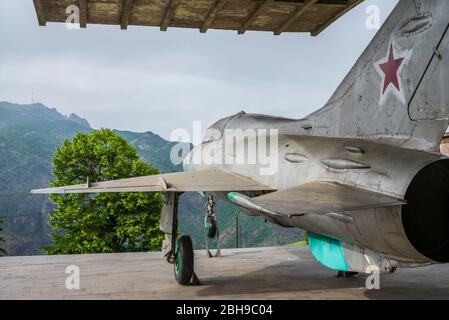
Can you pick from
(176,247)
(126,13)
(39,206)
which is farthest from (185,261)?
(39,206)

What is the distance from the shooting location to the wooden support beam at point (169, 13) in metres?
9.46

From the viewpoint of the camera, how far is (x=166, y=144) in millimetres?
184125

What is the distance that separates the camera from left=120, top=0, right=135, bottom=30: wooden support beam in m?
9.26

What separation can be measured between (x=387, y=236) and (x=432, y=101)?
1678 millimetres

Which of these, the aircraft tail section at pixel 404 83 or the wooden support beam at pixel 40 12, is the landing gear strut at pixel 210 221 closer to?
the wooden support beam at pixel 40 12

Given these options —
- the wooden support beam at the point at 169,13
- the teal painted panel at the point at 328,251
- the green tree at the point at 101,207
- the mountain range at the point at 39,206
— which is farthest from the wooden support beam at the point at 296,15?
the mountain range at the point at 39,206

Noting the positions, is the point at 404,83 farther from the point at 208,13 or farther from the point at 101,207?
the point at 101,207

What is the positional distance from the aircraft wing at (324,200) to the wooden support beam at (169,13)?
18.3 feet

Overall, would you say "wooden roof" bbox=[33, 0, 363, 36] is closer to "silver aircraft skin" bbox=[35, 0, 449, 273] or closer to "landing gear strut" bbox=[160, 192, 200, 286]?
"silver aircraft skin" bbox=[35, 0, 449, 273]

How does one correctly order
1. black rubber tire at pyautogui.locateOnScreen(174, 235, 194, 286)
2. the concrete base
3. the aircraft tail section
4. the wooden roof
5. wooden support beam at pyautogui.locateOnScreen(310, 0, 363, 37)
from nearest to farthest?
the aircraft tail section, the concrete base, black rubber tire at pyautogui.locateOnScreen(174, 235, 194, 286), the wooden roof, wooden support beam at pyautogui.locateOnScreen(310, 0, 363, 37)

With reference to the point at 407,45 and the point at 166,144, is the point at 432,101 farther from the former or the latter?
the point at 166,144

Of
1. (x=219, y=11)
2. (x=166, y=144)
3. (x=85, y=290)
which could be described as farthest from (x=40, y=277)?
(x=166, y=144)

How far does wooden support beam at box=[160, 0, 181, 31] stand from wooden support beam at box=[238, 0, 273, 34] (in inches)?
70.6

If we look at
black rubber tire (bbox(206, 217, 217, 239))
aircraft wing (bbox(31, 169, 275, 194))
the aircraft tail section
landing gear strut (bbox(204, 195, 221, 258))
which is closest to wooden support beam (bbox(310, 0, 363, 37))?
the aircraft tail section
